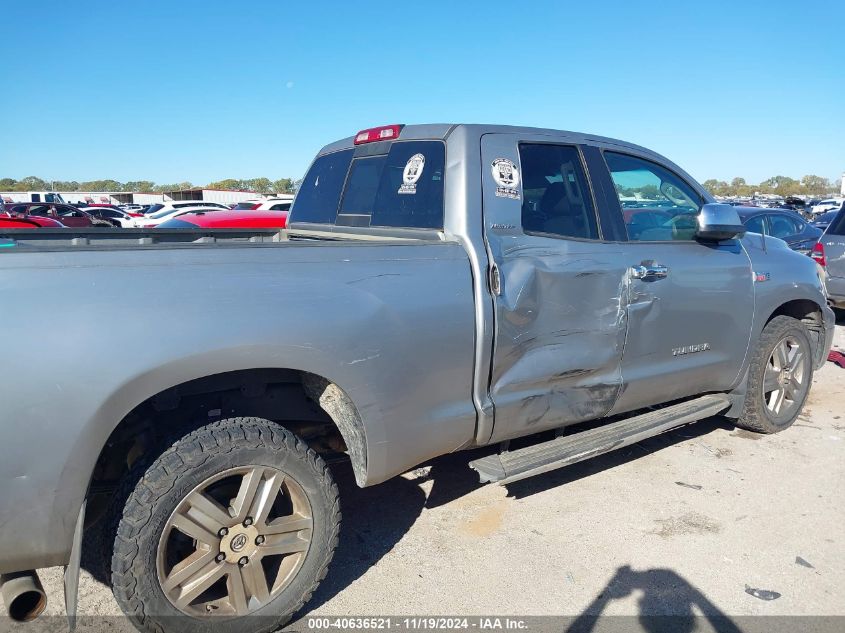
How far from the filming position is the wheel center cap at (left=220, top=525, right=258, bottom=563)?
2438mm

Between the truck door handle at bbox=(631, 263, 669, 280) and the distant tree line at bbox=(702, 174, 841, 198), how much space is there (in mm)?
90910

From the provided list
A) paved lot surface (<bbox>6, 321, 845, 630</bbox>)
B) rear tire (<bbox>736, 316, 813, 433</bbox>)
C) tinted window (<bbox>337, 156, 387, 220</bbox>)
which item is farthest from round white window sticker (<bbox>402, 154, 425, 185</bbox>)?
rear tire (<bbox>736, 316, 813, 433</bbox>)

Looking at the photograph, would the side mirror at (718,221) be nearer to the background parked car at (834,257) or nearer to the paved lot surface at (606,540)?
the paved lot surface at (606,540)

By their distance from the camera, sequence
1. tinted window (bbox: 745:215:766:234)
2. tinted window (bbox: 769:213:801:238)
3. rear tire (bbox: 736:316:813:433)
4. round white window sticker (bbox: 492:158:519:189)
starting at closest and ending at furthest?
1. round white window sticker (bbox: 492:158:519:189)
2. rear tire (bbox: 736:316:813:433)
3. tinted window (bbox: 745:215:766:234)
4. tinted window (bbox: 769:213:801:238)

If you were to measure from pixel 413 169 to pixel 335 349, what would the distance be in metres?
1.28

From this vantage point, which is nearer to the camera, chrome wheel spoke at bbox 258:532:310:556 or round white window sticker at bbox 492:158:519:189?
chrome wheel spoke at bbox 258:532:310:556

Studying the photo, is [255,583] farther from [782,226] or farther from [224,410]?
[782,226]

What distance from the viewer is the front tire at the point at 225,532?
2.25 m

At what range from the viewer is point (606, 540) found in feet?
11.0

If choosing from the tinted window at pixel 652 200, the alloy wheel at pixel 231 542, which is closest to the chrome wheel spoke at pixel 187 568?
the alloy wheel at pixel 231 542

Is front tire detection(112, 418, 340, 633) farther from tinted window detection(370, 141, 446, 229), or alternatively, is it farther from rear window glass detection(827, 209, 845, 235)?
rear window glass detection(827, 209, 845, 235)

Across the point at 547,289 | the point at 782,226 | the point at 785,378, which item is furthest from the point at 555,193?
the point at 782,226

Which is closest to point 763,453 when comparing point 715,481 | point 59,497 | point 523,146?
point 715,481

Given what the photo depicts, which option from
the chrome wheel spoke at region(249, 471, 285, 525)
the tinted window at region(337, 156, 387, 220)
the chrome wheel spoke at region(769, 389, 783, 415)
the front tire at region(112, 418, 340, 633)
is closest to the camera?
the front tire at region(112, 418, 340, 633)
